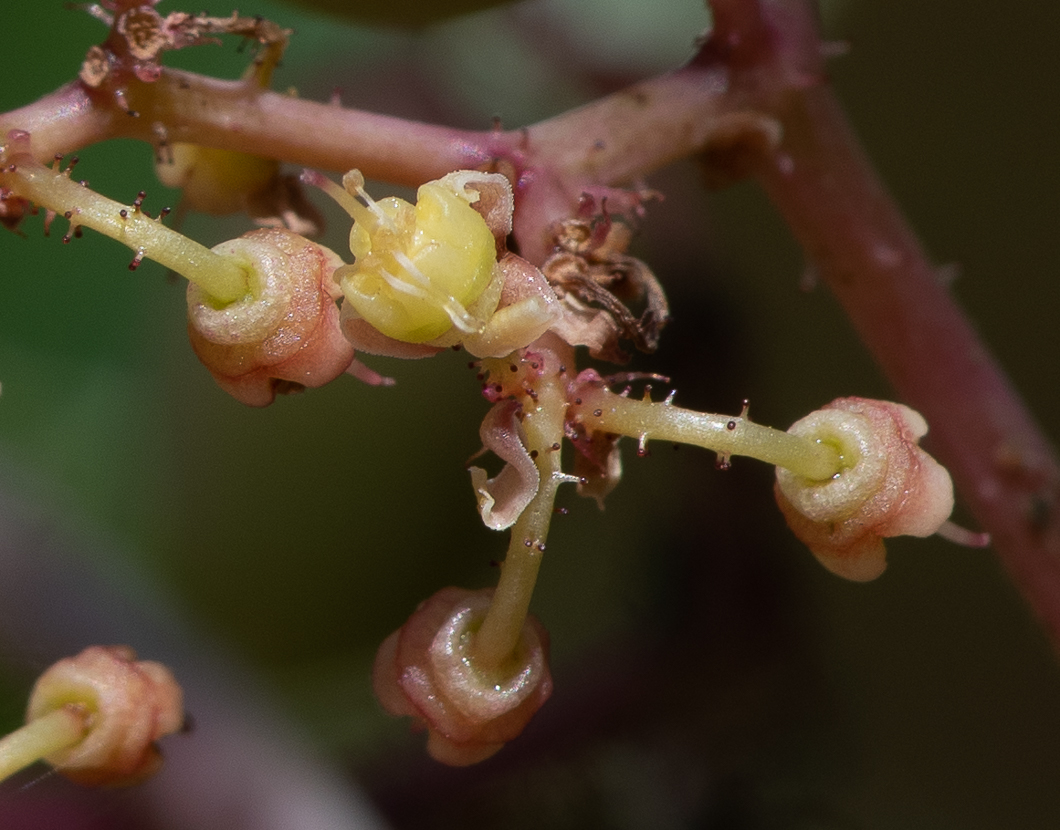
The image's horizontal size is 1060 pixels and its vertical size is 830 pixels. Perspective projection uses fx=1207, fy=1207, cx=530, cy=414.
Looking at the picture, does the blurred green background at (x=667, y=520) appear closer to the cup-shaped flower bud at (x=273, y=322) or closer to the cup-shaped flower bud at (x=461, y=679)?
the cup-shaped flower bud at (x=461, y=679)

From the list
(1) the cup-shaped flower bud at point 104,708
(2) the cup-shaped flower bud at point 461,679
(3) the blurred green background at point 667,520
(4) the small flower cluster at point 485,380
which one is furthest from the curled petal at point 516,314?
(3) the blurred green background at point 667,520

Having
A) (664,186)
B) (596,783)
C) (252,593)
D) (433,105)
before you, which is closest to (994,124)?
(664,186)

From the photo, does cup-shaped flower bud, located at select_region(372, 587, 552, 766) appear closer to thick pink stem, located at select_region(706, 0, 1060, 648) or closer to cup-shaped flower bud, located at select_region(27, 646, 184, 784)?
cup-shaped flower bud, located at select_region(27, 646, 184, 784)

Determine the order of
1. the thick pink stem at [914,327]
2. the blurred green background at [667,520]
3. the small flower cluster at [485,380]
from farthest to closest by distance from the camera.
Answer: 1. the blurred green background at [667,520]
2. the thick pink stem at [914,327]
3. the small flower cluster at [485,380]

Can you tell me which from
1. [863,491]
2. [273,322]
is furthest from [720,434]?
[273,322]

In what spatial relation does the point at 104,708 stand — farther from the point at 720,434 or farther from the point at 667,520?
the point at 667,520
